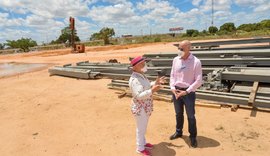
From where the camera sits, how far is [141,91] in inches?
144

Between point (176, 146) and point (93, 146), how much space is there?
1635 millimetres

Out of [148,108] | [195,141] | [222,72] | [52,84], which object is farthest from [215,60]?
[52,84]

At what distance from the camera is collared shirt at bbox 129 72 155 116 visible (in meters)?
3.65

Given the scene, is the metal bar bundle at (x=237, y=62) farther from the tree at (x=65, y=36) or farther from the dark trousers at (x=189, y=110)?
the tree at (x=65, y=36)

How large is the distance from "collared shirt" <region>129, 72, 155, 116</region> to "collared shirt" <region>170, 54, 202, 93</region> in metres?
0.59

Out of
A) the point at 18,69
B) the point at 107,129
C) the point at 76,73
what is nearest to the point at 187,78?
the point at 107,129

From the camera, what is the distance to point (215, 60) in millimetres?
7973

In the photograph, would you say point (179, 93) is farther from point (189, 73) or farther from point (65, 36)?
point (65, 36)

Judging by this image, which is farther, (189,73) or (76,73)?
(76,73)

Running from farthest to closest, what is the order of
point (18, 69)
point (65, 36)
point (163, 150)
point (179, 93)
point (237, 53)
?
point (65, 36) < point (18, 69) < point (237, 53) < point (163, 150) < point (179, 93)

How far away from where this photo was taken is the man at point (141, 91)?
144 inches

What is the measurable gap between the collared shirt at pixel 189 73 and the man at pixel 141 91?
50 centimetres

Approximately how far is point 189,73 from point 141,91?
0.93 metres

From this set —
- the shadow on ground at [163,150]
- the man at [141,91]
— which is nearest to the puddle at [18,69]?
the shadow on ground at [163,150]
